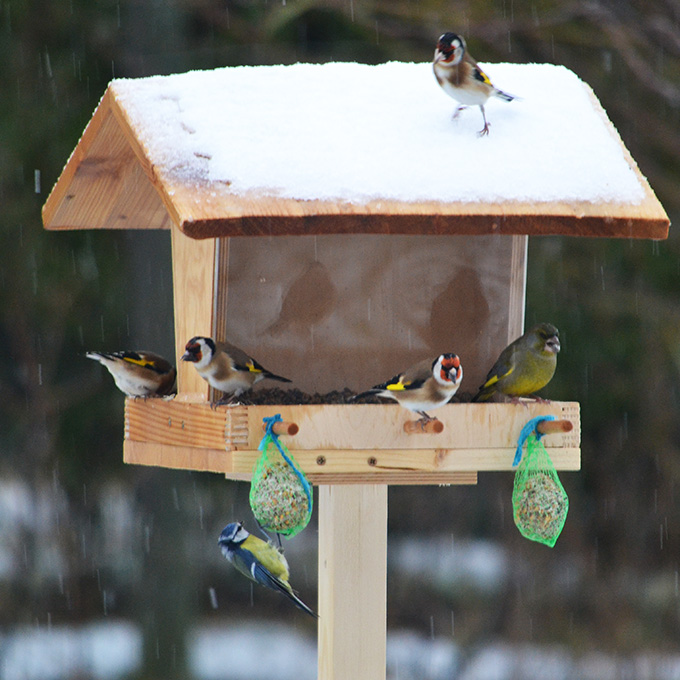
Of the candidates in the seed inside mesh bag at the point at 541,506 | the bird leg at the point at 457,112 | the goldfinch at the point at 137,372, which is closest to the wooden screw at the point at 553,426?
the seed inside mesh bag at the point at 541,506

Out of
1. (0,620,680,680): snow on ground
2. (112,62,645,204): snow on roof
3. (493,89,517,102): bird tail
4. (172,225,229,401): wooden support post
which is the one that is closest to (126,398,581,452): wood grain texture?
(172,225,229,401): wooden support post

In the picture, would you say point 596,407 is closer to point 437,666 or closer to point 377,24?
point 437,666

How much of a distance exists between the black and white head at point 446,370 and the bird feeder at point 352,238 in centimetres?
12

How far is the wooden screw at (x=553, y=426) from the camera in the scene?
3299mm

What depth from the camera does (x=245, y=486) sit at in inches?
348

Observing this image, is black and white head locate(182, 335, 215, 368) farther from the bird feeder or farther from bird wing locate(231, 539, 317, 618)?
bird wing locate(231, 539, 317, 618)

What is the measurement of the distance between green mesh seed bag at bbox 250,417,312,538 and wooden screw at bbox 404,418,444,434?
36cm

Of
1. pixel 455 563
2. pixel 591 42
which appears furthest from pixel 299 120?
pixel 455 563

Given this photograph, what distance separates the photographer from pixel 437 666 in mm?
8812

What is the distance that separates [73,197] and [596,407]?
5.33 meters

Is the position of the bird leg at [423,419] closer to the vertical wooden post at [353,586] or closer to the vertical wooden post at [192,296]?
the vertical wooden post at [353,586]

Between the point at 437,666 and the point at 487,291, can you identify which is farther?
the point at 437,666

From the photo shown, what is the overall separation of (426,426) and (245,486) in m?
5.81

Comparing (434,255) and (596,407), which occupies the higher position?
(434,255)
